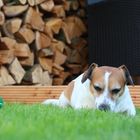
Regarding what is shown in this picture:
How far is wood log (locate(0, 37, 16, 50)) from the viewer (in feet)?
16.7

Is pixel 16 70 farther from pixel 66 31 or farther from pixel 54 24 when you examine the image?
pixel 66 31

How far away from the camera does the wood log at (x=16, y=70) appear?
5176mm

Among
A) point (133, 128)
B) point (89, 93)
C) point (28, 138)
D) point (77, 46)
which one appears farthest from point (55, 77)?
point (28, 138)

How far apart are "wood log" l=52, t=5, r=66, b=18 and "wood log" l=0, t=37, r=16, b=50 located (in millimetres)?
703

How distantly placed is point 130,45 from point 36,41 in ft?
3.30

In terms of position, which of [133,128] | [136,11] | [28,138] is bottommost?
[136,11]

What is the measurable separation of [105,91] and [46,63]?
2.52m

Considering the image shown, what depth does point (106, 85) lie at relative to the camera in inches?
121

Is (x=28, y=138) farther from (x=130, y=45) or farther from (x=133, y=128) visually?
(x=130, y=45)

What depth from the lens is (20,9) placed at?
17.0 feet

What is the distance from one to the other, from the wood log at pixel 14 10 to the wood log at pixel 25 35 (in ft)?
0.57

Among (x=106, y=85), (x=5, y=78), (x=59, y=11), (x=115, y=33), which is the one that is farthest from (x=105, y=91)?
(x=59, y=11)

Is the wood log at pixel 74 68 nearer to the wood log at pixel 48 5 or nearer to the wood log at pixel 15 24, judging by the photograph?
the wood log at pixel 48 5

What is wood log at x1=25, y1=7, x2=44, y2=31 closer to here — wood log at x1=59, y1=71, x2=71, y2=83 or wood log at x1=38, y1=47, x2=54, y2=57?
wood log at x1=38, y1=47, x2=54, y2=57
